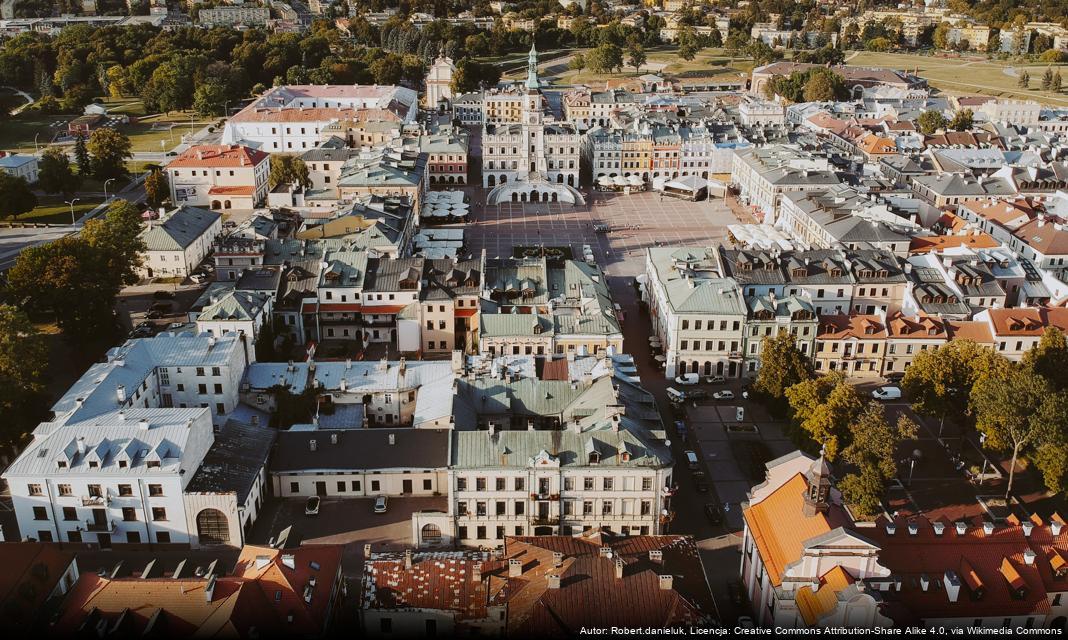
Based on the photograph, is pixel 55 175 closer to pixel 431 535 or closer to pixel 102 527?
pixel 102 527

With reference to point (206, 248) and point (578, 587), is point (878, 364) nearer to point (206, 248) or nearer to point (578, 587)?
point (578, 587)

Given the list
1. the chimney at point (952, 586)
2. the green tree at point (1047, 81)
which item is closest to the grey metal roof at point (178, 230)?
the chimney at point (952, 586)

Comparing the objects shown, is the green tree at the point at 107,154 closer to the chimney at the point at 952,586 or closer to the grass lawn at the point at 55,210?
the grass lawn at the point at 55,210

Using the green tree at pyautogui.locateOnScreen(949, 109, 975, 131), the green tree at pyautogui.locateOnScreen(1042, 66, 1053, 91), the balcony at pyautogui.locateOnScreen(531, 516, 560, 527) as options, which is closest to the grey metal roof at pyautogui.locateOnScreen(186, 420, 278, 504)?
the balcony at pyautogui.locateOnScreen(531, 516, 560, 527)

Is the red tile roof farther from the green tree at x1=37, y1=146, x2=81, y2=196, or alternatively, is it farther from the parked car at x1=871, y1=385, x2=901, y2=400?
the green tree at x1=37, y1=146, x2=81, y2=196

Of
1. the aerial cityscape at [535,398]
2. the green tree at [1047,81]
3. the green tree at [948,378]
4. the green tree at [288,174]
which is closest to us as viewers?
the aerial cityscape at [535,398]

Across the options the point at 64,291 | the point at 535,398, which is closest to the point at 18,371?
the point at 64,291
